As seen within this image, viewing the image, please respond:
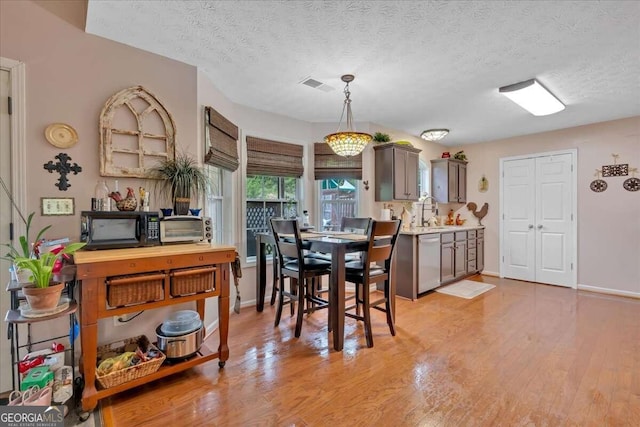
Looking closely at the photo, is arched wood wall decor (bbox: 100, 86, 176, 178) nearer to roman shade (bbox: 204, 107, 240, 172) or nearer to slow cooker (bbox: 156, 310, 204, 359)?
roman shade (bbox: 204, 107, 240, 172)

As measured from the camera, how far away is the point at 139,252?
1.84 metres

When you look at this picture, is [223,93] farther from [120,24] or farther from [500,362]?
[500,362]

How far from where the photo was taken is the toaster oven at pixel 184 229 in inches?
84.6

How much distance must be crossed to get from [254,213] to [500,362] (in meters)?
2.96

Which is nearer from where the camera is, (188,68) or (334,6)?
(334,6)

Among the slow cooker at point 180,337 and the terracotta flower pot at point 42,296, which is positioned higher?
the terracotta flower pot at point 42,296

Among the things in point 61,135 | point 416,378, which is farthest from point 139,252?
point 416,378

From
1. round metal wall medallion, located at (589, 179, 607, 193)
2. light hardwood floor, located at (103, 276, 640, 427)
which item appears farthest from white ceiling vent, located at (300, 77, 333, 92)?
round metal wall medallion, located at (589, 179, 607, 193)

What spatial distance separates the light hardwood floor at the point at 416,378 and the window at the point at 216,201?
1.00m

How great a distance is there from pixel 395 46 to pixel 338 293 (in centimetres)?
202

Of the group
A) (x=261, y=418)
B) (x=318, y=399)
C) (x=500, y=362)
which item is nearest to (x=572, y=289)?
(x=500, y=362)

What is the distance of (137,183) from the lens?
2.36 metres

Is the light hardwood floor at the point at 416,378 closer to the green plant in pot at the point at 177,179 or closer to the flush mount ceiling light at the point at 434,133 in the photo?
the green plant in pot at the point at 177,179

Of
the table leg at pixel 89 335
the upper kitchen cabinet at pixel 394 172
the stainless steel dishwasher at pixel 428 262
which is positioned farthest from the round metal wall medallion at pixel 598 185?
the table leg at pixel 89 335
